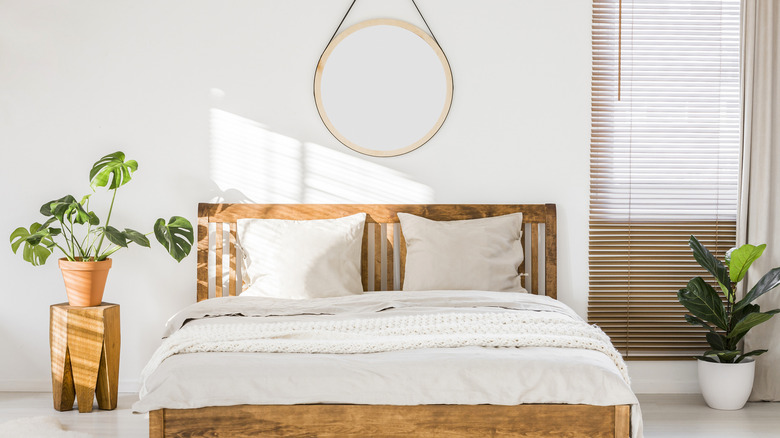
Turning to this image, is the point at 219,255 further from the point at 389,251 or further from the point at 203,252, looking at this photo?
the point at 389,251

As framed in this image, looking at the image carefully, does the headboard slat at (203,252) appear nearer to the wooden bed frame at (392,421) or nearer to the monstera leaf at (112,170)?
the monstera leaf at (112,170)

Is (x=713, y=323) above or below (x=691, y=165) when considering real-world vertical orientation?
below

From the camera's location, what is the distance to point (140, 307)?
12.1 feet

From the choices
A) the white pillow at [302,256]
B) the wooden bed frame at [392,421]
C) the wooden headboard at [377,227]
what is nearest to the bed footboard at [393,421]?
the wooden bed frame at [392,421]

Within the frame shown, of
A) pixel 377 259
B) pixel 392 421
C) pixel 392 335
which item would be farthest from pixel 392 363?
pixel 377 259

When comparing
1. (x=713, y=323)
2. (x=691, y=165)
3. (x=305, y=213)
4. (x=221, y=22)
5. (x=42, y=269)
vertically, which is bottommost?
(x=713, y=323)

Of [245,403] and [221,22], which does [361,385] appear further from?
[221,22]

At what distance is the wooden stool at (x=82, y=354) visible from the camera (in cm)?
322

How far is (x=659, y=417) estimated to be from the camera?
3.26 meters

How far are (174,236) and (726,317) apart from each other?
2.84 metres

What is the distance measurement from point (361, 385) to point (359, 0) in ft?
7.66

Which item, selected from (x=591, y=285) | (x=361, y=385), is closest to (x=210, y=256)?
(x=361, y=385)

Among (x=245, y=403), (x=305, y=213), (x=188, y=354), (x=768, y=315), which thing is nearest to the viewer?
(x=245, y=403)

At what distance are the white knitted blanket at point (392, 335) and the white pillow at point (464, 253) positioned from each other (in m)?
0.63
